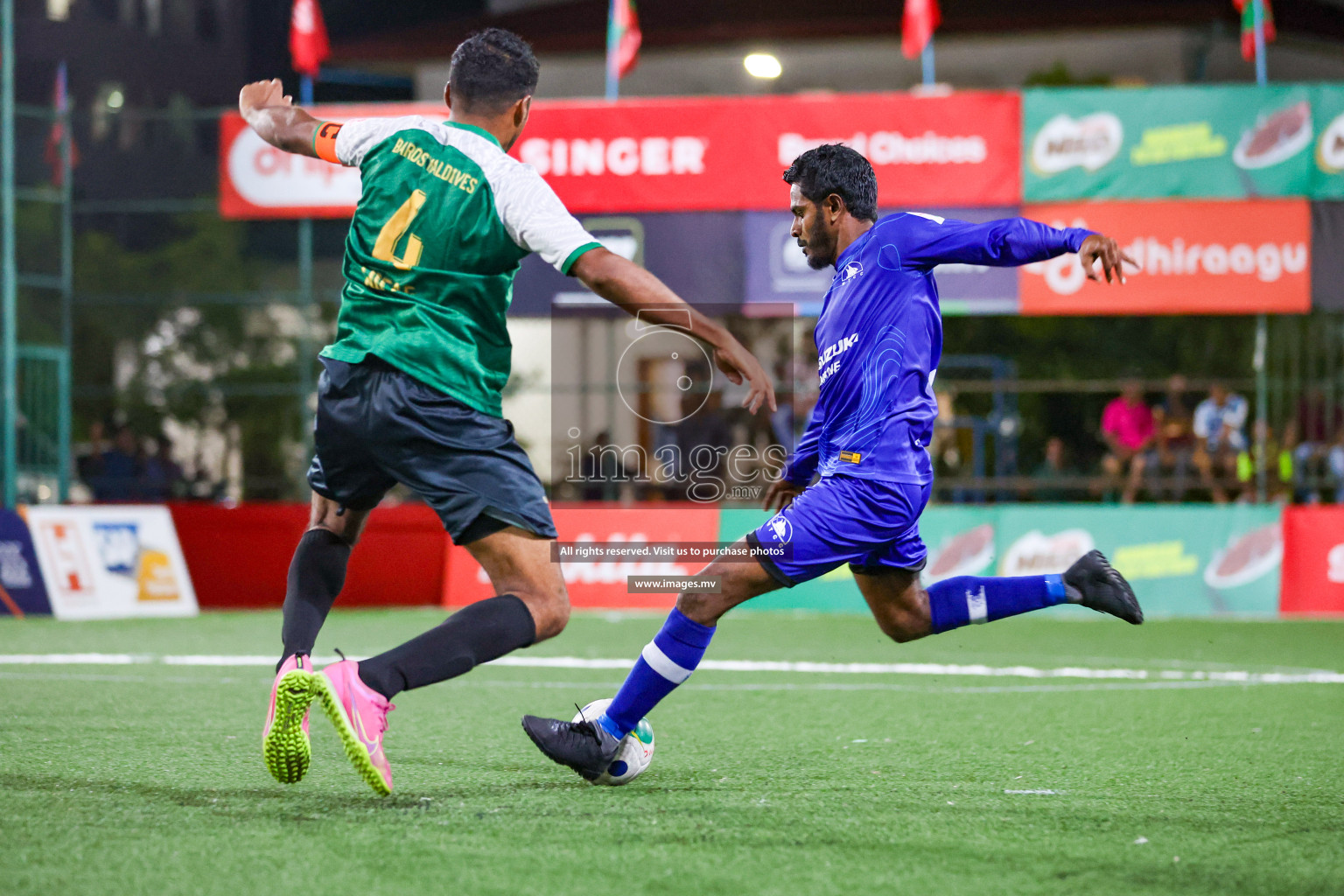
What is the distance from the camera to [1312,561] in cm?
1406

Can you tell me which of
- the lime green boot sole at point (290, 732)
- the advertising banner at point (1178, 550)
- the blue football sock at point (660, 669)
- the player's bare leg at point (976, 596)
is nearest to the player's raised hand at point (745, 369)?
the blue football sock at point (660, 669)

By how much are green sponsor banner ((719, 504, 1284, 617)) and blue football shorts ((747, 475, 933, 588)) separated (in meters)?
9.28

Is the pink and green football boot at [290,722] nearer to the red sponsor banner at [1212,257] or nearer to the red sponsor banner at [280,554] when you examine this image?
the red sponsor banner at [280,554]

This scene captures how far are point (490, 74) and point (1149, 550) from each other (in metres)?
11.4

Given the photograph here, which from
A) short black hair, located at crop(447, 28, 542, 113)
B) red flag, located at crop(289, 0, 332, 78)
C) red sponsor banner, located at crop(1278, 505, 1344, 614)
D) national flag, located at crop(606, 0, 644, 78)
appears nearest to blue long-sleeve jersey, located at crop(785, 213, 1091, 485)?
short black hair, located at crop(447, 28, 542, 113)

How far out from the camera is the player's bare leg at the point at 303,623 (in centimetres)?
404

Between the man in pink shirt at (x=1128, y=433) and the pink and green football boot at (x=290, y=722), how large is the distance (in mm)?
14870

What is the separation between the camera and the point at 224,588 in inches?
551

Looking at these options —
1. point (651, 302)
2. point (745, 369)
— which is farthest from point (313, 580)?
point (745, 369)

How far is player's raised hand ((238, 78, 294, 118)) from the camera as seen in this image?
4828mm

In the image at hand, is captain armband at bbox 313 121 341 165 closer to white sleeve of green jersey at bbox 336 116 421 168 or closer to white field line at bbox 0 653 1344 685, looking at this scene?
white sleeve of green jersey at bbox 336 116 421 168

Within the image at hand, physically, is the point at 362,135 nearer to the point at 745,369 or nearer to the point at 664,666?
the point at 745,369

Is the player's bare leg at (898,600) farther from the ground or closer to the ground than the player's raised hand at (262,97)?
closer to the ground

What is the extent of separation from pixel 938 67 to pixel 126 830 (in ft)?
78.8
